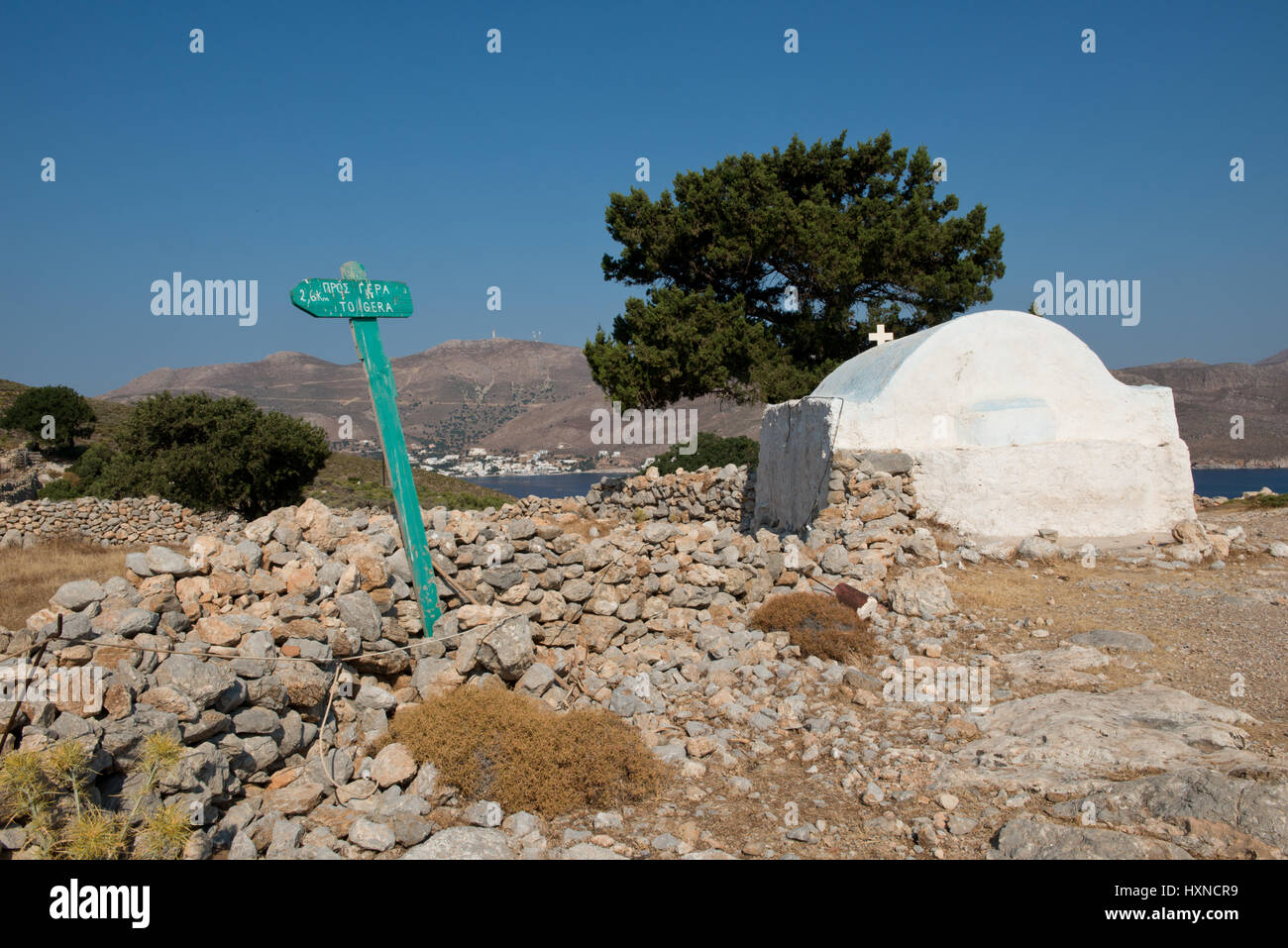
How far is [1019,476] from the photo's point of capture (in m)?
8.95

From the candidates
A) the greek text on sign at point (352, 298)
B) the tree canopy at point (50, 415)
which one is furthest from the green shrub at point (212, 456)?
the greek text on sign at point (352, 298)

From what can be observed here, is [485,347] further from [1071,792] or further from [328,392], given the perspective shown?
[1071,792]

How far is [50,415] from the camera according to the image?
97.7ft

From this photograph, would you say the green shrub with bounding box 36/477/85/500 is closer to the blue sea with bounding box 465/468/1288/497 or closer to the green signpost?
the blue sea with bounding box 465/468/1288/497

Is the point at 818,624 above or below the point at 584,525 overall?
below

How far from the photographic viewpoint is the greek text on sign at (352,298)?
5.37 metres

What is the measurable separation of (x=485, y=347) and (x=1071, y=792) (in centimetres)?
9739

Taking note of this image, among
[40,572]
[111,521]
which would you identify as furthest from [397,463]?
[111,521]

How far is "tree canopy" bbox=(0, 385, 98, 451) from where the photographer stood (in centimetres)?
2967

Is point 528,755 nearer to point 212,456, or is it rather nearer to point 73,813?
point 73,813

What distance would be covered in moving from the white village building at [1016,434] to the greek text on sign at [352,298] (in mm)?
5683

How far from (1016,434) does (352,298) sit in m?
7.73

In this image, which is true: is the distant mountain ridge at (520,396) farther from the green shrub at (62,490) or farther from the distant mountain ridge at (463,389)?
the green shrub at (62,490)

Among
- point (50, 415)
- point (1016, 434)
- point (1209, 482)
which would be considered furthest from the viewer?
point (50, 415)
